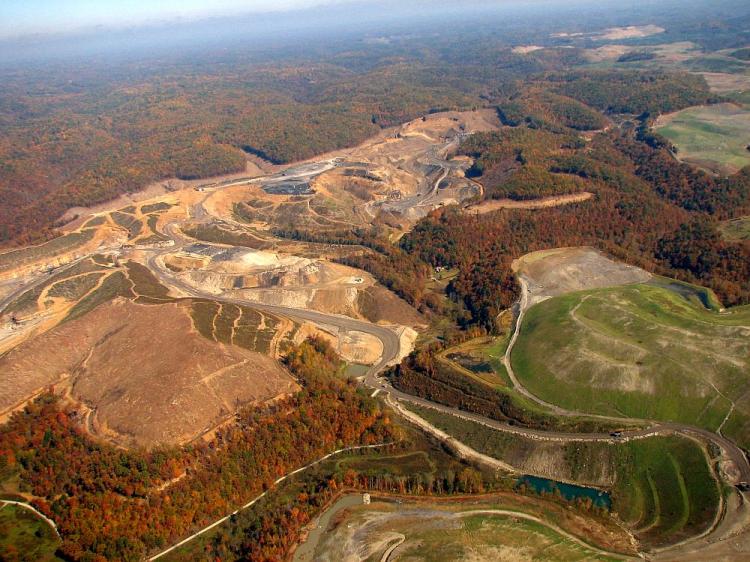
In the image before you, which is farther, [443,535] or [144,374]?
[144,374]

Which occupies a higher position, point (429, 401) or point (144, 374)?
point (144, 374)

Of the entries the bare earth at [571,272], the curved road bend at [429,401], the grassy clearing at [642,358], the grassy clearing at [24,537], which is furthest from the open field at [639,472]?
the grassy clearing at [24,537]

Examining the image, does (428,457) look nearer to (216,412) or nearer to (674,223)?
(216,412)

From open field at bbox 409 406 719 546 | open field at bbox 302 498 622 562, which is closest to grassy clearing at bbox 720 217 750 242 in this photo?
open field at bbox 409 406 719 546

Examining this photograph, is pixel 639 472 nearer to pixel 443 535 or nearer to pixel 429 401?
pixel 443 535

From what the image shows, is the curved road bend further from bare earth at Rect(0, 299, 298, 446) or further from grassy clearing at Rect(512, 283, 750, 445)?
bare earth at Rect(0, 299, 298, 446)

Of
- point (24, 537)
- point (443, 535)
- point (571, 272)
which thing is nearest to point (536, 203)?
point (571, 272)
